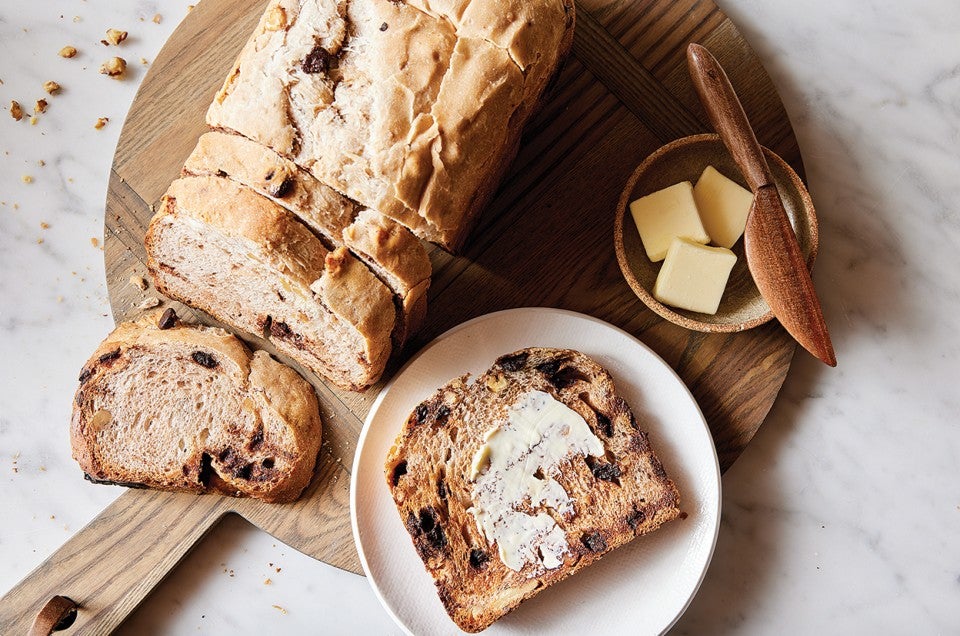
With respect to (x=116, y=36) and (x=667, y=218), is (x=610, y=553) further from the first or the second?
(x=116, y=36)

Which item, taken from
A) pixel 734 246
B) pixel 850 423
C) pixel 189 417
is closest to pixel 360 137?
pixel 189 417

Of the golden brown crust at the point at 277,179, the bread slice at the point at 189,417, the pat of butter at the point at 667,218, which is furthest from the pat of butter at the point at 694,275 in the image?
the bread slice at the point at 189,417

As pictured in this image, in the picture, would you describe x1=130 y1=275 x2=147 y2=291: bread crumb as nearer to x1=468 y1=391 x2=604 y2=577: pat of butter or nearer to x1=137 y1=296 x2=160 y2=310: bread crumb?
x1=137 y1=296 x2=160 y2=310: bread crumb

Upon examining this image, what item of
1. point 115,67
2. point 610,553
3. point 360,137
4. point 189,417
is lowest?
point 610,553

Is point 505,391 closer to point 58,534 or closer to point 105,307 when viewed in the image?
point 105,307

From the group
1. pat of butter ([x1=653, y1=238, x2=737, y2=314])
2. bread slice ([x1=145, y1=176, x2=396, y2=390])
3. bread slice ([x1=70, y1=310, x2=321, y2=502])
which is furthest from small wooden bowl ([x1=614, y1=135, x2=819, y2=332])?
bread slice ([x1=70, y1=310, x2=321, y2=502])

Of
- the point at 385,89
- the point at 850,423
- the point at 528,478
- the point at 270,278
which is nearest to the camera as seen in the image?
the point at 385,89

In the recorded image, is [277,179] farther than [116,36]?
No

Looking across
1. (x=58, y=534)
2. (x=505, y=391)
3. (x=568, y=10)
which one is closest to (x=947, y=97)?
(x=568, y=10)
